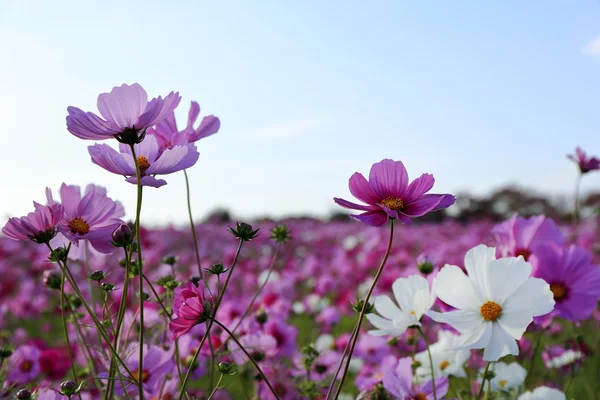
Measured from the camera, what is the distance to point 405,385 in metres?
0.88

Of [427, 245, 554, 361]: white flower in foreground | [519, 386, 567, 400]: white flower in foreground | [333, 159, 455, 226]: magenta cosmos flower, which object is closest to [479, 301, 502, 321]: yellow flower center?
[427, 245, 554, 361]: white flower in foreground

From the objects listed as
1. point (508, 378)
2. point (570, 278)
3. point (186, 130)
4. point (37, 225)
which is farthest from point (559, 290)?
point (37, 225)

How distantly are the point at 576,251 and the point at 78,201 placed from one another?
30.7 inches

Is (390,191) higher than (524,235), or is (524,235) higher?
(390,191)

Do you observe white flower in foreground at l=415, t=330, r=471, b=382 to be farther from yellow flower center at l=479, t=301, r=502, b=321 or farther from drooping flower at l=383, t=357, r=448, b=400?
yellow flower center at l=479, t=301, r=502, b=321

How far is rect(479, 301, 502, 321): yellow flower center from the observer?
687mm

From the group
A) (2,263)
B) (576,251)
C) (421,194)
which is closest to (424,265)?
(576,251)

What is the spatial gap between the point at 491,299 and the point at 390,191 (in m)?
0.18

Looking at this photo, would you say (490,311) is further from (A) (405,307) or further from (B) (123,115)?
(B) (123,115)

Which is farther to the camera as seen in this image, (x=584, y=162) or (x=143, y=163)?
(x=584, y=162)

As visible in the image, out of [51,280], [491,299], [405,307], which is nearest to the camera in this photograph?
[491,299]

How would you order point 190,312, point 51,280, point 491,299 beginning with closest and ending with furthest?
point 190,312
point 491,299
point 51,280

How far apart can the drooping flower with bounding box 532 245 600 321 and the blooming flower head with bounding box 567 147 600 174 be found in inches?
20.7

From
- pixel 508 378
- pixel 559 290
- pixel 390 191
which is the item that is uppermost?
pixel 390 191
